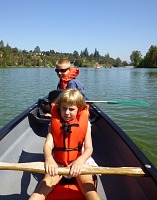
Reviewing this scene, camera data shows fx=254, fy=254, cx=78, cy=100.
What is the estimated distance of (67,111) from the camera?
246 cm

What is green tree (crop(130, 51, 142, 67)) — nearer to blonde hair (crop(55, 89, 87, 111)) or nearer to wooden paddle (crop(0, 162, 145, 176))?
blonde hair (crop(55, 89, 87, 111))

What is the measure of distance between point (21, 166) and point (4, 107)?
8.62 metres

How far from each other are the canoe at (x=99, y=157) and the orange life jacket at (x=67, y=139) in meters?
0.27

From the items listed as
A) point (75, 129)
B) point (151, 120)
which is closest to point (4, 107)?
point (151, 120)

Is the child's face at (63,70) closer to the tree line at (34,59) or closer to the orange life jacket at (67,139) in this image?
the orange life jacket at (67,139)

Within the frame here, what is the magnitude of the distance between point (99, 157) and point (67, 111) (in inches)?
52.4

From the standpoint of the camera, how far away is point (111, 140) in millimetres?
3430

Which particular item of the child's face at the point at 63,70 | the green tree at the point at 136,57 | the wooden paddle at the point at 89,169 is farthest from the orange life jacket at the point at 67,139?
the green tree at the point at 136,57

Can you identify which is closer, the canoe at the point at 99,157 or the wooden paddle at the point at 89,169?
the wooden paddle at the point at 89,169

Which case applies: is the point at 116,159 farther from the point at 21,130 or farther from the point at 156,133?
the point at 156,133

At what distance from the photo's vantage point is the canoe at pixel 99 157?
7.70ft

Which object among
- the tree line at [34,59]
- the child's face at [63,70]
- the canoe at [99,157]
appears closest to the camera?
the canoe at [99,157]

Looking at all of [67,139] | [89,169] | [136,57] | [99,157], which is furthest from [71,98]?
[136,57]

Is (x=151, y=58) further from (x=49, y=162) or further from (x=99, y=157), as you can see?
(x=49, y=162)
